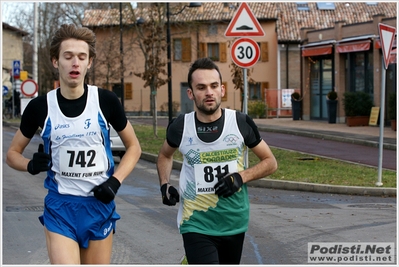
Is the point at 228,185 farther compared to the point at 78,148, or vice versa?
the point at 228,185

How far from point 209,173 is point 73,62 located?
3.59 feet

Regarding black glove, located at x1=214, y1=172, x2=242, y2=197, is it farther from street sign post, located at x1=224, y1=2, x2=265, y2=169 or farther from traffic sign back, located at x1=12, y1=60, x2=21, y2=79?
traffic sign back, located at x1=12, y1=60, x2=21, y2=79

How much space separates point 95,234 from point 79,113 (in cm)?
73

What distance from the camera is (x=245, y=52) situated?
14625mm

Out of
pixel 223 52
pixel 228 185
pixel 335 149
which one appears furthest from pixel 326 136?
pixel 223 52

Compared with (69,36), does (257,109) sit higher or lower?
lower

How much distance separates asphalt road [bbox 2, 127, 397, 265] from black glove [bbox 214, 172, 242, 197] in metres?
2.89

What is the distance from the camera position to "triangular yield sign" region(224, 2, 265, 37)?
1434 cm

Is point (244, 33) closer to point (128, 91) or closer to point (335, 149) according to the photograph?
point (335, 149)

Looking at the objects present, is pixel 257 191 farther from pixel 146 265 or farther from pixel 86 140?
pixel 86 140

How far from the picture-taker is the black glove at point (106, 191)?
15.2 feet

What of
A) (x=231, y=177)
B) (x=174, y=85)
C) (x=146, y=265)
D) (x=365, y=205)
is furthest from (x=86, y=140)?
(x=174, y=85)

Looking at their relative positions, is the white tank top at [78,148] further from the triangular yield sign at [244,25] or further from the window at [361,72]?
the window at [361,72]

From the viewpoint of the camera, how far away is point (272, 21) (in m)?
59.5
